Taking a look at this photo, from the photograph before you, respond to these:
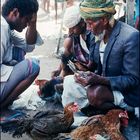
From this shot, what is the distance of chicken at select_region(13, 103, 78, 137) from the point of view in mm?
3778

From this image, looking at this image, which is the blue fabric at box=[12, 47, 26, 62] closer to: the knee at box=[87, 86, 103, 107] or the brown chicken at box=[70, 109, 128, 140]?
the knee at box=[87, 86, 103, 107]

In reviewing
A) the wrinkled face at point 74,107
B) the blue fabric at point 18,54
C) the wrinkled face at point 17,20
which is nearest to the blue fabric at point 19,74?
the blue fabric at point 18,54

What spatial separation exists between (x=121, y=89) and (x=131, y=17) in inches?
43.3

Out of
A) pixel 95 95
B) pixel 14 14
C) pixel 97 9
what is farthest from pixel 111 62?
pixel 14 14

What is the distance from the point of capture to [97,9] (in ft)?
12.6

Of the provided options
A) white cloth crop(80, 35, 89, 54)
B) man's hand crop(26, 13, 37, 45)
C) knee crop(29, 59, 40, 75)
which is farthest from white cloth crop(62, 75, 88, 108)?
man's hand crop(26, 13, 37, 45)

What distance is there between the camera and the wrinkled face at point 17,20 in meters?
4.15

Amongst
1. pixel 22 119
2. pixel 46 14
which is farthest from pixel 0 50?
pixel 46 14

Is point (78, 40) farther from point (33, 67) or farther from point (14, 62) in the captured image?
point (14, 62)

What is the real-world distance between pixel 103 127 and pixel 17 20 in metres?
1.56

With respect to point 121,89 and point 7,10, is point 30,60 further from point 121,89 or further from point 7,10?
point 121,89

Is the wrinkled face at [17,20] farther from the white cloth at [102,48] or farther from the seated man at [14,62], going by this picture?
the white cloth at [102,48]

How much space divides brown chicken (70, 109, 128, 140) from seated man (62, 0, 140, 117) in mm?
262

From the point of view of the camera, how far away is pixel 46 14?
1112cm
